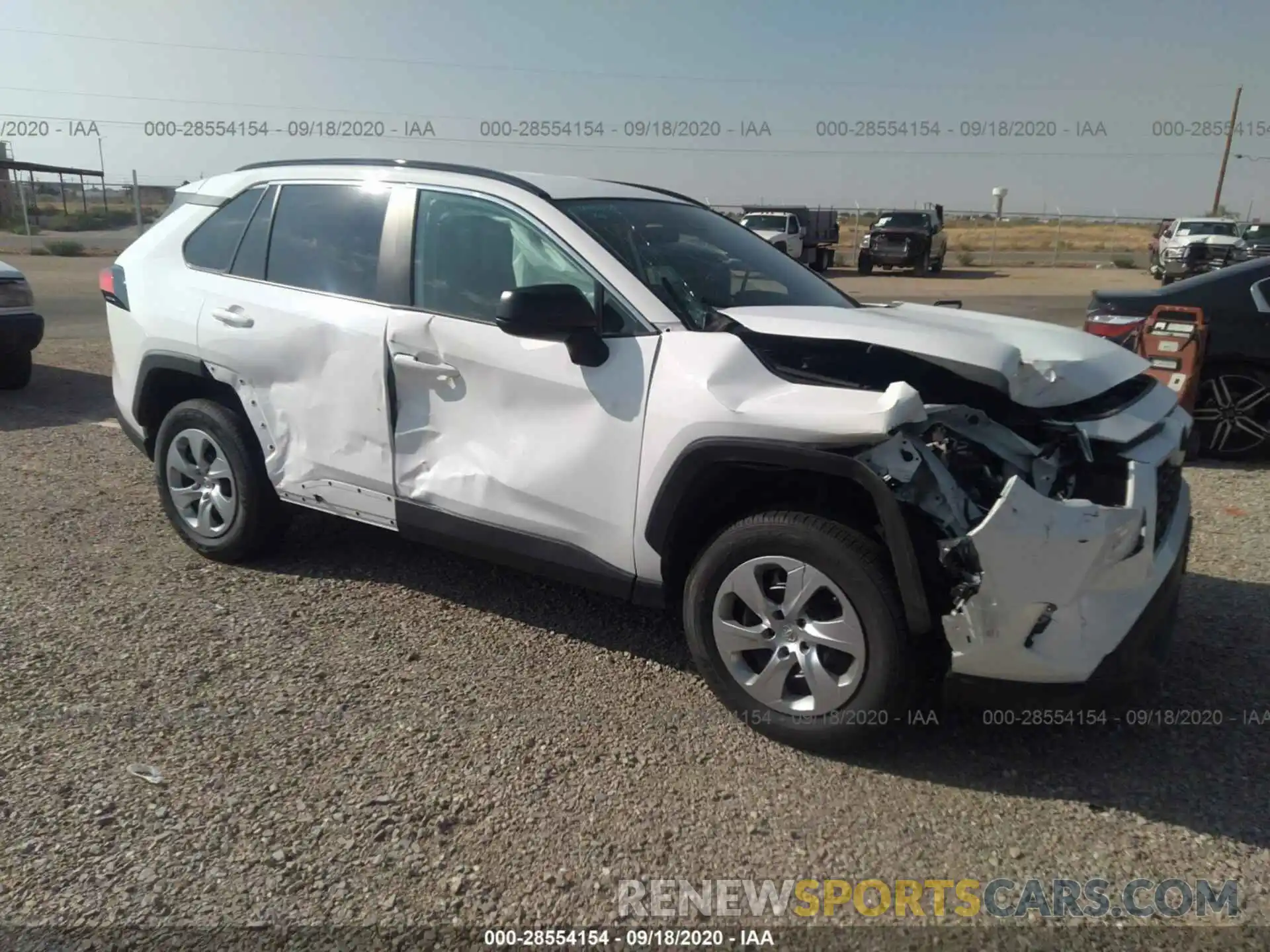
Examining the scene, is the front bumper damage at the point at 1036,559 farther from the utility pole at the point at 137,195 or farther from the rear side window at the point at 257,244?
the utility pole at the point at 137,195

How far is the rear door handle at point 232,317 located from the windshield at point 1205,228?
30812 mm

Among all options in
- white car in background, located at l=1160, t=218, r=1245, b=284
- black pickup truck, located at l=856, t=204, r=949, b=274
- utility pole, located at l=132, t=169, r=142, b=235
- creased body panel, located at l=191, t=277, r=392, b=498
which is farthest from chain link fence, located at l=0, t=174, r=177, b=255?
white car in background, located at l=1160, t=218, r=1245, b=284

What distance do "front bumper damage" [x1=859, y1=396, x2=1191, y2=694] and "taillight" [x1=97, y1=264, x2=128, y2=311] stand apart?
3895 mm

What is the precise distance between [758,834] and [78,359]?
10250mm

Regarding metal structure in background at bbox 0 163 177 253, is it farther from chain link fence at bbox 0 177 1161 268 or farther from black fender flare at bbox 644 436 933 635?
black fender flare at bbox 644 436 933 635

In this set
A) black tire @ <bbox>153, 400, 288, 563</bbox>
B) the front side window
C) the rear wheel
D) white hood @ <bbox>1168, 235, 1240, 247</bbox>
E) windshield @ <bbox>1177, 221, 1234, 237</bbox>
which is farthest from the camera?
windshield @ <bbox>1177, 221, 1234, 237</bbox>

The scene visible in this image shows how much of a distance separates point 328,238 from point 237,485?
1.20 m

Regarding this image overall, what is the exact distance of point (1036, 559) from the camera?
8.95 ft

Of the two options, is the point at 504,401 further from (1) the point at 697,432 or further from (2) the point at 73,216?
(2) the point at 73,216

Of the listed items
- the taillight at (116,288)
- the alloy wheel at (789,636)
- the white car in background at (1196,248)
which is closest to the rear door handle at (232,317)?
the taillight at (116,288)

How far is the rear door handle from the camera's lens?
4.27 meters

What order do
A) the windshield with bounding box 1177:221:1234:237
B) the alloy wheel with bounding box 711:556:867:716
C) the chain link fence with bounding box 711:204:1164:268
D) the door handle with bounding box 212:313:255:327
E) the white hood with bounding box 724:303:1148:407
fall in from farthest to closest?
the chain link fence with bounding box 711:204:1164:268 < the windshield with bounding box 1177:221:1234:237 < the door handle with bounding box 212:313:255:327 < the white hood with bounding box 724:303:1148:407 < the alloy wheel with bounding box 711:556:867:716

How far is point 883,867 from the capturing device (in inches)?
105

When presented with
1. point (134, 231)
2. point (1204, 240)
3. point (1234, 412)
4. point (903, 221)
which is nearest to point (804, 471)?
point (1234, 412)
